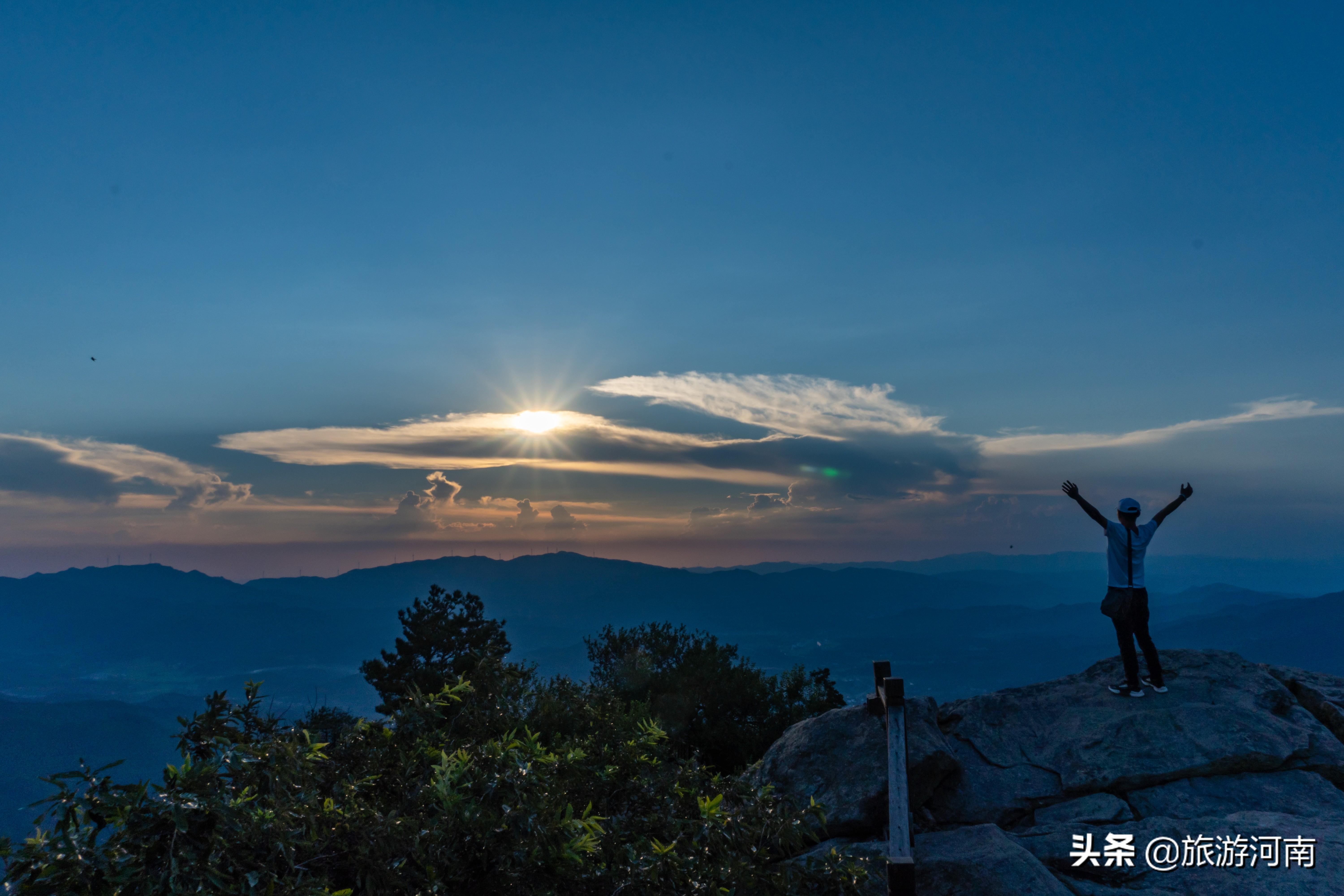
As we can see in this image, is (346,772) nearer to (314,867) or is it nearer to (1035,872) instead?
(314,867)

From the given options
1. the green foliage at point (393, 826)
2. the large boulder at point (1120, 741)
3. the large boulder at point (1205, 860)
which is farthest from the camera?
the large boulder at point (1120, 741)

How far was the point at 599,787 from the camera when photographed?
966 cm

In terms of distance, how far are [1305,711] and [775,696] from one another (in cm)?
2917

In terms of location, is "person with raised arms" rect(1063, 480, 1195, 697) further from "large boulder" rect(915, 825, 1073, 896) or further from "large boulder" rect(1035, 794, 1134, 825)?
"large boulder" rect(915, 825, 1073, 896)

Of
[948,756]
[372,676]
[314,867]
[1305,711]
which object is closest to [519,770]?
[314,867]

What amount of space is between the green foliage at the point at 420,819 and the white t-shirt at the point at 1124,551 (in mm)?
8670

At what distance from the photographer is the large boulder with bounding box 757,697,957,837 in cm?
1179

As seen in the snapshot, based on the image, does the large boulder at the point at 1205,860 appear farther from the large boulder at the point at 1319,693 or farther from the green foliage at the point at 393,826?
the large boulder at the point at 1319,693

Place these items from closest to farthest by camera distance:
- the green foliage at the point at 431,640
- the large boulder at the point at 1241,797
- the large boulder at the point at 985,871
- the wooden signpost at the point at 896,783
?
1. the wooden signpost at the point at 896,783
2. the large boulder at the point at 985,871
3. the large boulder at the point at 1241,797
4. the green foliage at the point at 431,640

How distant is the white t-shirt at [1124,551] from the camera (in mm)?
13703

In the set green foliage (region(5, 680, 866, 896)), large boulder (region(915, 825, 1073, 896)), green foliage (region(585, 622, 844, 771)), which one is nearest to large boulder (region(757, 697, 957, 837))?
large boulder (region(915, 825, 1073, 896))

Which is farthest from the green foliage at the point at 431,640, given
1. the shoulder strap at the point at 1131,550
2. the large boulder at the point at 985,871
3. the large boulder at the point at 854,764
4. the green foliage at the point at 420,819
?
the large boulder at the point at 985,871

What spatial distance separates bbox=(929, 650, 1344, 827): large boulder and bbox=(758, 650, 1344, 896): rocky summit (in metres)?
0.03

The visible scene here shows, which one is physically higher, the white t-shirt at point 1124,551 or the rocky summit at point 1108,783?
the white t-shirt at point 1124,551
